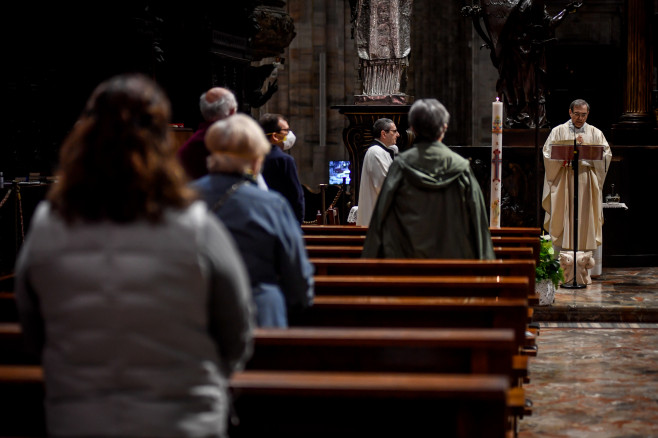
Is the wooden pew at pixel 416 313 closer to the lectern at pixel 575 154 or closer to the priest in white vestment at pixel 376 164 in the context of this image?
the priest in white vestment at pixel 376 164

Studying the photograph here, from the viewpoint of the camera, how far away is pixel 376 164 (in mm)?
9055

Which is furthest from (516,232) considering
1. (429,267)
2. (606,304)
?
(429,267)

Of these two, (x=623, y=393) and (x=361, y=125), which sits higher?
(x=361, y=125)

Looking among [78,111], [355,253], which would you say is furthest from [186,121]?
[355,253]

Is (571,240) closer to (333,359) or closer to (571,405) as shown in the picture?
(571,405)

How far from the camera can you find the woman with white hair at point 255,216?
3.69m

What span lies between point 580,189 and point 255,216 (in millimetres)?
8613

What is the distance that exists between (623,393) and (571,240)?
5107 millimetres

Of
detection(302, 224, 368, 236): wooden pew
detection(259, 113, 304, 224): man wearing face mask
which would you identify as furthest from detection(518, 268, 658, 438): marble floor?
detection(259, 113, 304, 224): man wearing face mask

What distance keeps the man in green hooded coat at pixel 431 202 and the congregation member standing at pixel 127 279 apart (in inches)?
136

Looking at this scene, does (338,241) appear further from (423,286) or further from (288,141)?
(423,286)

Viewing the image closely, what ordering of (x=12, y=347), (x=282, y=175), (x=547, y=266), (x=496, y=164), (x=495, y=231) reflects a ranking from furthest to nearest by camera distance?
(x=547, y=266) < (x=496, y=164) < (x=495, y=231) < (x=282, y=175) < (x=12, y=347)

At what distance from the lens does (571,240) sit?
1174 centimetres

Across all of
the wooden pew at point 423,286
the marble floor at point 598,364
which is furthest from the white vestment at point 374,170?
the wooden pew at point 423,286
